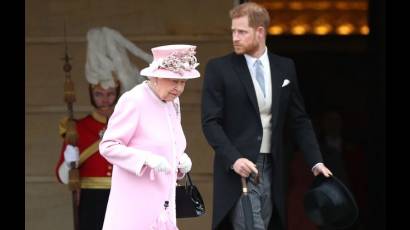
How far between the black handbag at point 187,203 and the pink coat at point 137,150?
29cm

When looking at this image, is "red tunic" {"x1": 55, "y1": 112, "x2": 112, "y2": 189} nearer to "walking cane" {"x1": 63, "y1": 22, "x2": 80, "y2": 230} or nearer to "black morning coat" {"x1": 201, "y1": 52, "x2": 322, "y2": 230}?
"walking cane" {"x1": 63, "y1": 22, "x2": 80, "y2": 230}

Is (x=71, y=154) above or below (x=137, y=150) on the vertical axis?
below

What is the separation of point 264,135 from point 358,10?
2940 mm

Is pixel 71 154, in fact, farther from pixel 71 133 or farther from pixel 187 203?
pixel 187 203

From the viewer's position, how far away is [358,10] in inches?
377

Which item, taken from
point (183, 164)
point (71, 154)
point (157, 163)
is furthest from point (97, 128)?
point (157, 163)

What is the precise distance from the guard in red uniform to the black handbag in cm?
209

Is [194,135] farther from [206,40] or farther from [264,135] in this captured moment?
[264,135]

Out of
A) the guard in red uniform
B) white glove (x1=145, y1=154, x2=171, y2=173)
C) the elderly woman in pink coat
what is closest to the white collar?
the elderly woman in pink coat

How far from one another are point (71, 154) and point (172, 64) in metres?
2.50

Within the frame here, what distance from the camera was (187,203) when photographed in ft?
21.1
